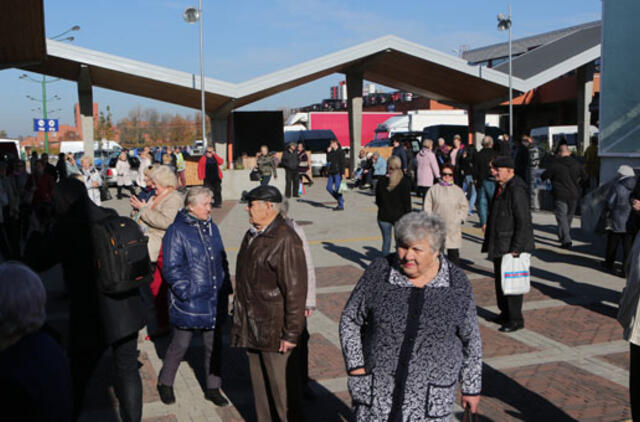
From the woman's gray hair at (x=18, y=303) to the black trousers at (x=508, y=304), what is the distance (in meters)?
5.28

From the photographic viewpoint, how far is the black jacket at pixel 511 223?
21.7 ft

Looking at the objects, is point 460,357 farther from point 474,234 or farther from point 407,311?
point 474,234

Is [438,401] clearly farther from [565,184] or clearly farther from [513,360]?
[565,184]

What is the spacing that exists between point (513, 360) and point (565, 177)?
634 centimetres

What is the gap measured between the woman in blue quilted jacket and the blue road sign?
31.3 meters

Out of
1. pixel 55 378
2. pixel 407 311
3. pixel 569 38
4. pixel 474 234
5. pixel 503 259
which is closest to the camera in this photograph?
pixel 55 378

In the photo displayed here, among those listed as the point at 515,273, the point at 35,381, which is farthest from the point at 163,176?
the point at 35,381

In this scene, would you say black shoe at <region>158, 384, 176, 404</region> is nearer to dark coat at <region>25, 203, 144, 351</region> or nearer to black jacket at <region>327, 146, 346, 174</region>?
dark coat at <region>25, 203, 144, 351</region>

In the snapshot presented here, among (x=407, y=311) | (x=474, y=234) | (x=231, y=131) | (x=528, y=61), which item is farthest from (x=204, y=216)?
(x=528, y=61)

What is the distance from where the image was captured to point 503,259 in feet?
21.8

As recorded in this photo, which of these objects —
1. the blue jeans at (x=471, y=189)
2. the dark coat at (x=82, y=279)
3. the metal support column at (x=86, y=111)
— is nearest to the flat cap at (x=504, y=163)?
the dark coat at (x=82, y=279)

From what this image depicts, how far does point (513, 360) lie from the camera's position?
6000 mm

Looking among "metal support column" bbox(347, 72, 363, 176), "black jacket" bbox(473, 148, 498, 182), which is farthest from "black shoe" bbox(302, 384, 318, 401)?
"metal support column" bbox(347, 72, 363, 176)

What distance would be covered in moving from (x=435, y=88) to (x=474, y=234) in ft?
64.6
